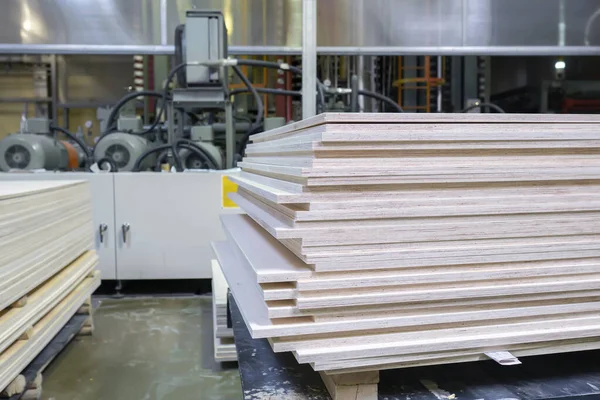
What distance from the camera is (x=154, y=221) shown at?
9.77 ft

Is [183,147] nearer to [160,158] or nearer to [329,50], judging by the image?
[160,158]

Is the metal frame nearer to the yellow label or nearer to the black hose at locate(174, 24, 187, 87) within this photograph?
the black hose at locate(174, 24, 187, 87)

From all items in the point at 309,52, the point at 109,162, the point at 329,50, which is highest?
the point at 329,50

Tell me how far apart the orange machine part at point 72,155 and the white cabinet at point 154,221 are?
0.97 meters

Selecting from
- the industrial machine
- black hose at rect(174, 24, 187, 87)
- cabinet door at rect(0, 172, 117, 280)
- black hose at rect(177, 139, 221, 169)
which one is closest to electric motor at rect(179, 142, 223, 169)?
black hose at rect(177, 139, 221, 169)

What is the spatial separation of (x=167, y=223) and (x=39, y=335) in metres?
1.34

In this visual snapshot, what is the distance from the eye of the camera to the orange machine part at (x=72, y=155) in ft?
12.9

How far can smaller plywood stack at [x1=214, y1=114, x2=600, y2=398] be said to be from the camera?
0.78m

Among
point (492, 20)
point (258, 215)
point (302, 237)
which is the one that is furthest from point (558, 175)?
point (492, 20)

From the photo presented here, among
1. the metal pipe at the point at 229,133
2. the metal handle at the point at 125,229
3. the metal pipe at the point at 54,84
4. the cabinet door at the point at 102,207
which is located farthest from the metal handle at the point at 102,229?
the metal pipe at the point at 54,84

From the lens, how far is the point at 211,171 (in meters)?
3.02

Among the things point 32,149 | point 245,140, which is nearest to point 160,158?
point 245,140

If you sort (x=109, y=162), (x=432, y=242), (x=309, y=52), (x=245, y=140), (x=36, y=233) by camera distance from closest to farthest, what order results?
(x=432, y=242), (x=36, y=233), (x=309, y=52), (x=109, y=162), (x=245, y=140)

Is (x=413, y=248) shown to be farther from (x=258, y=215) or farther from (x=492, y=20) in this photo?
(x=492, y=20)
